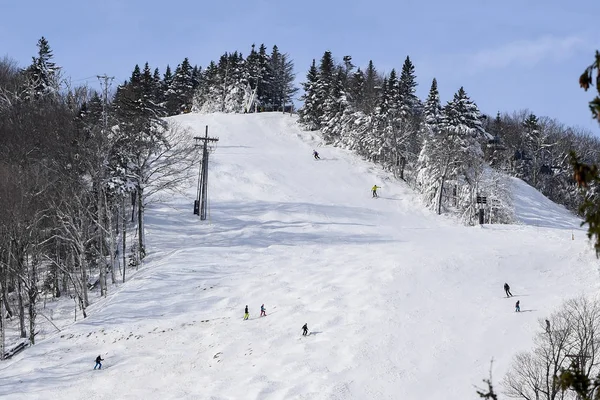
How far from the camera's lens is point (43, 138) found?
47344 mm

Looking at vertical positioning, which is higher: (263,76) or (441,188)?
(263,76)

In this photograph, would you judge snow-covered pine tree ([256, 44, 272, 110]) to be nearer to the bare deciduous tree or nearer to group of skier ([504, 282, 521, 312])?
group of skier ([504, 282, 521, 312])

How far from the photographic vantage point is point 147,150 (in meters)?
47.6

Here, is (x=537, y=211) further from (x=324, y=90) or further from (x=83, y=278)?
(x=83, y=278)

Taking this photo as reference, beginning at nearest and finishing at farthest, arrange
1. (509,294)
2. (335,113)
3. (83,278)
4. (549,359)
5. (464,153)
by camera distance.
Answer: (549,359) → (509,294) → (83,278) → (464,153) → (335,113)

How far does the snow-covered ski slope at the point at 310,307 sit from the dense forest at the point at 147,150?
4.48 metres

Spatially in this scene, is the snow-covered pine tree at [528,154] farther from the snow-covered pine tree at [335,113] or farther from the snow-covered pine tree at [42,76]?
the snow-covered pine tree at [42,76]

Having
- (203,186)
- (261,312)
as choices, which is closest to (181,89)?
(203,186)

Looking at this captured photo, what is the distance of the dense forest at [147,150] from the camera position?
3891cm

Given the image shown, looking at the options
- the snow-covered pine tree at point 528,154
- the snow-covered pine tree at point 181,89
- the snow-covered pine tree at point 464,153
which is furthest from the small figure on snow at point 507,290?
the snow-covered pine tree at point 181,89

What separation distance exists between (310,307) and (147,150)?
20.8 metres

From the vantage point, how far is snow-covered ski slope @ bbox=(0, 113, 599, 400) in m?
28.4

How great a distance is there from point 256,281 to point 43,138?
22229 mm

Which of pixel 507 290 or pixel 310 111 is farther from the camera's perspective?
pixel 310 111
